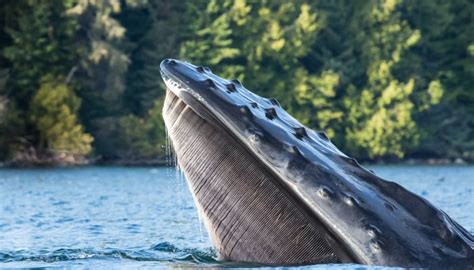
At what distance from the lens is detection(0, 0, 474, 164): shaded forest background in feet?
192

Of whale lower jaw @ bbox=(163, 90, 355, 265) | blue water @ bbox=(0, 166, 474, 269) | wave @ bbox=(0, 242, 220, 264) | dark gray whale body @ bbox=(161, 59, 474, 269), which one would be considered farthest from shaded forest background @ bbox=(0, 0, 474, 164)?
dark gray whale body @ bbox=(161, 59, 474, 269)

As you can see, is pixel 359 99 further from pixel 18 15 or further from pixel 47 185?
pixel 47 185

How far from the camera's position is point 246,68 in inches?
2640

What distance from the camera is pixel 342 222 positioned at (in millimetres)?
8258

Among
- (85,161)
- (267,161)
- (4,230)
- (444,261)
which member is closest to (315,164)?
(267,161)

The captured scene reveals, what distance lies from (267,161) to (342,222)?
67cm

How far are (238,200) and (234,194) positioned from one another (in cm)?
5

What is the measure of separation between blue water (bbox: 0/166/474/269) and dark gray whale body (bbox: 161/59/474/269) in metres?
0.26

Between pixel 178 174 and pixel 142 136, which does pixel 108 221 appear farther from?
pixel 142 136

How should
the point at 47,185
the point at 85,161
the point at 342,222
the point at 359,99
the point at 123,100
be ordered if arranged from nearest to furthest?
1. the point at 342,222
2. the point at 47,185
3. the point at 85,161
4. the point at 123,100
5. the point at 359,99

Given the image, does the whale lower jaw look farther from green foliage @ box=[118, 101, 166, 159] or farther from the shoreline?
green foliage @ box=[118, 101, 166, 159]

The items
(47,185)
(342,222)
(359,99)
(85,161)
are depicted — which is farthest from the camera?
(359,99)

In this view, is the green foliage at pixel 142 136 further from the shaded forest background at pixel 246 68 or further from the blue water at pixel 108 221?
the blue water at pixel 108 221

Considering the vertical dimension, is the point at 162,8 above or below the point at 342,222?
below
